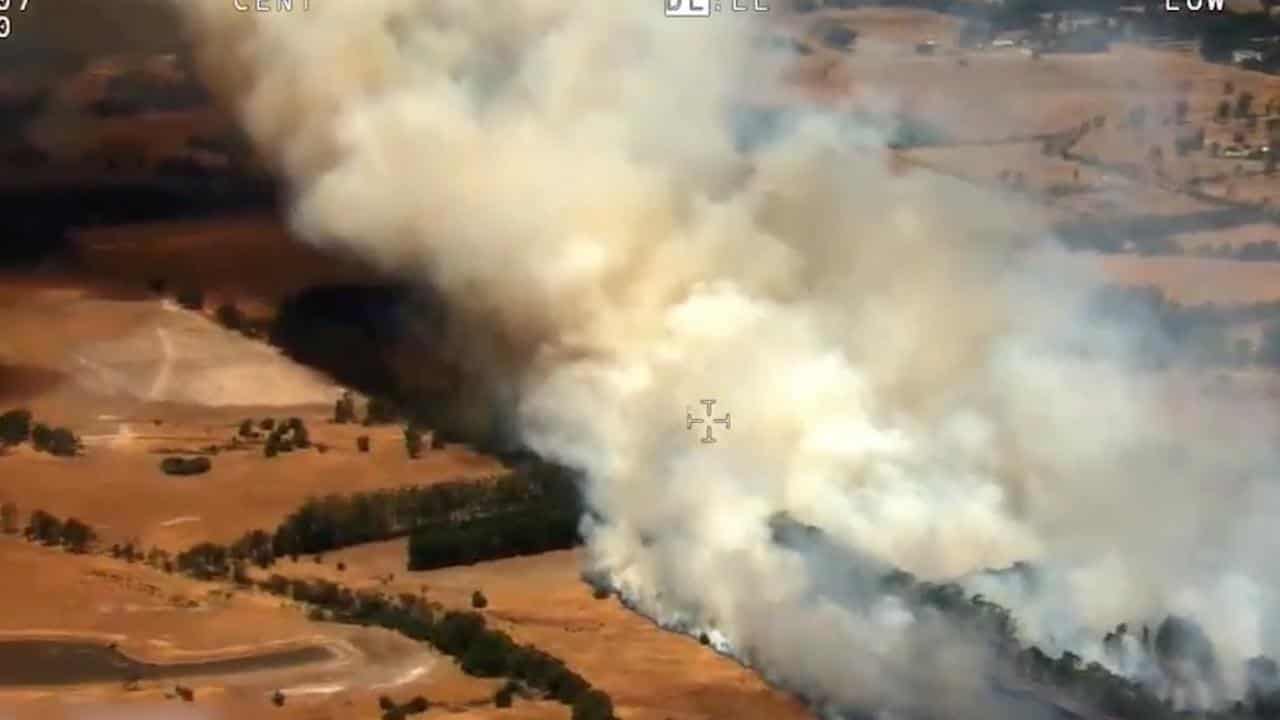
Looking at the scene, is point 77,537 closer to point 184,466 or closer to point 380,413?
point 184,466

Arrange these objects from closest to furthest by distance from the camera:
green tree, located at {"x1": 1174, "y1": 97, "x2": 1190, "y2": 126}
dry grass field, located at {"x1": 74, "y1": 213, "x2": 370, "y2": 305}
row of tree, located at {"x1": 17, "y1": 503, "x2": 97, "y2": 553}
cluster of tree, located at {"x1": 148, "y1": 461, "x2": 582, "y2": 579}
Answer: cluster of tree, located at {"x1": 148, "y1": 461, "x2": 582, "y2": 579}
row of tree, located at {"x1": 17, "y1": 503, "x2": 97, "y2": 553}
dry grass field, located at {"x1": 74, "y1": 213, "x2": 370, "y2": 305}
green tree, located at {"x1": 1174, "y1": 97, "x2": 1190, "y2": 126}

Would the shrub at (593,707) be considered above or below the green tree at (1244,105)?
below

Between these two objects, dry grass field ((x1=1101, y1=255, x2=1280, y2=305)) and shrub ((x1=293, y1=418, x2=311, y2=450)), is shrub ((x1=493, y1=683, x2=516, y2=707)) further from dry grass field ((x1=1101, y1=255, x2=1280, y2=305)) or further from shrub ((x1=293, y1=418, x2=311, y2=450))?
dry grass field ((x1=1101, y1=255, x2=1280, y2=305))

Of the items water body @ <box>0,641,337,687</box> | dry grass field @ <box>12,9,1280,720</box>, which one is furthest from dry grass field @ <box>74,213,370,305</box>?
water body @ <box>0,641,337,687</box>

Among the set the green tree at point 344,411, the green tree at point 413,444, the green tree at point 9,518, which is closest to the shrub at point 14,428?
the green tree at point 9,518

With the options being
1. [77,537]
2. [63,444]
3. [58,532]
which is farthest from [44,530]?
[63,444]
